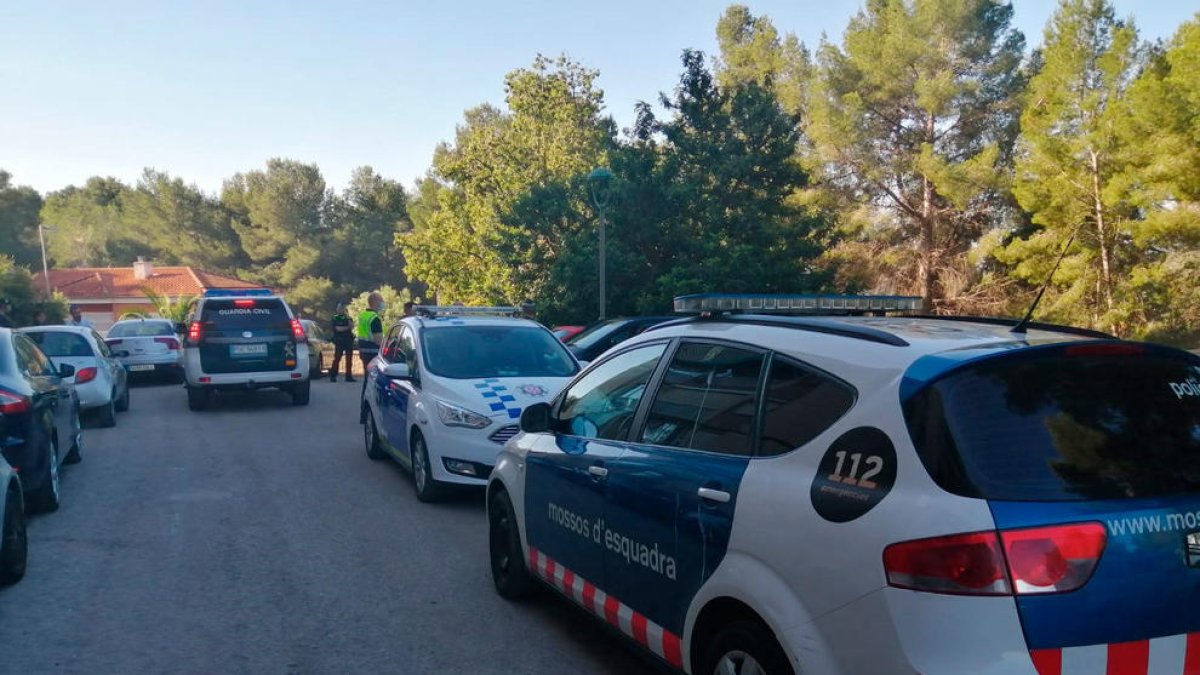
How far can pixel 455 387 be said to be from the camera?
823cm

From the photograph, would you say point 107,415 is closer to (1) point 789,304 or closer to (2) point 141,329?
(2) point 141,329

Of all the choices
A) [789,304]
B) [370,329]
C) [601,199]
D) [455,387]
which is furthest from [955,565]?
[370,329]

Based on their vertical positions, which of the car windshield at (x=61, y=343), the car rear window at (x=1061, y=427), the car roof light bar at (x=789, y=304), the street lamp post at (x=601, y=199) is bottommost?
the car windshield at (x=61, y=343)

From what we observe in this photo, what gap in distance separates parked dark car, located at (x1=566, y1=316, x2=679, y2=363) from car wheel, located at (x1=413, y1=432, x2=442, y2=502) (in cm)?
410

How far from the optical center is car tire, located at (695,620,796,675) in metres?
3.10

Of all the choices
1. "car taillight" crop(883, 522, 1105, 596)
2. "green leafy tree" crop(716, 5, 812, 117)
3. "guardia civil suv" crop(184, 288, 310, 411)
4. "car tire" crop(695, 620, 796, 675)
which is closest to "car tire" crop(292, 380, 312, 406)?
"guardia civil suv" crop(184, 288, 310, 411)

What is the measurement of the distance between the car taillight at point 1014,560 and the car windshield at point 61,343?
1405cm

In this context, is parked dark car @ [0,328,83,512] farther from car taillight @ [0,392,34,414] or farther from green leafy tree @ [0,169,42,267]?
green leafy tree @ [0,169,42,267]

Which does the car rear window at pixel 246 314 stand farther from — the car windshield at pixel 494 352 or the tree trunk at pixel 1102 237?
the tree trunk at pixel 1102 237

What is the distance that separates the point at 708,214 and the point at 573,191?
411 cm

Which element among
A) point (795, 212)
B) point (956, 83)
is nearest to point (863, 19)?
point (956, 83)

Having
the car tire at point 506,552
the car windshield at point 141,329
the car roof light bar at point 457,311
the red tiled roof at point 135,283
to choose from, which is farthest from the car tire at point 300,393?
the red tiled roof at point 135,283

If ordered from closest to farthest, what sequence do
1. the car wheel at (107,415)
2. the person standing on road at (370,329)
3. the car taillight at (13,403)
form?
the car taillight at (13,403) → the car wheel at (107,415) → the person standing on road at (370,329)

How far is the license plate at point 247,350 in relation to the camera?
14922mm
